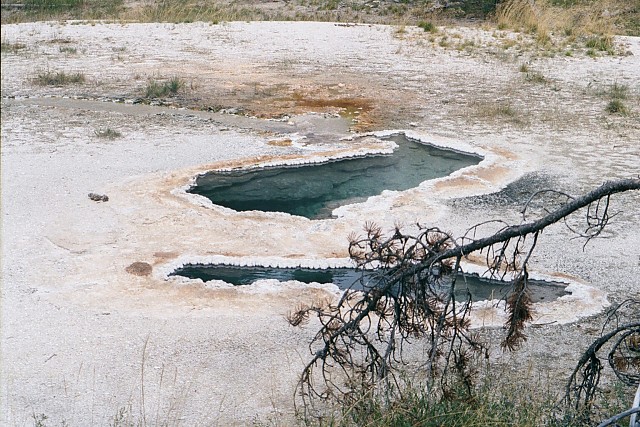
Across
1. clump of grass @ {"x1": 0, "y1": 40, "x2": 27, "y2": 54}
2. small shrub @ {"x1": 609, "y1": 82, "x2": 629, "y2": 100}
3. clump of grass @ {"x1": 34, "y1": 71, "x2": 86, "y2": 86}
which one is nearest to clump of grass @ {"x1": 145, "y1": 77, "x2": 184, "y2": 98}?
clump of grass @ {"x1": 34, "y1": 71, "x2": 86, "y2": 86}

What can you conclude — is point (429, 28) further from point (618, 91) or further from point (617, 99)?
point (617, 99)

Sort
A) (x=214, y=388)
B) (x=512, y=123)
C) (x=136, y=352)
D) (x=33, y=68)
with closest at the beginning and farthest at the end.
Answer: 1. (x=214, y=388)
2. (x=136, y=352)
3. (x=512, y=123)
4. (x=33, y=68)

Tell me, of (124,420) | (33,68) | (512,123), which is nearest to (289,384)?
(124,420)

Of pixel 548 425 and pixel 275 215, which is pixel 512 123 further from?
pixel 548 425

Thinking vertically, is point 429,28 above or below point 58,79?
above

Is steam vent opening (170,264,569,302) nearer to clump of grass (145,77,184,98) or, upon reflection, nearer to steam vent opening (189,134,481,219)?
Answer: steam vent opening (189,134,481,219)

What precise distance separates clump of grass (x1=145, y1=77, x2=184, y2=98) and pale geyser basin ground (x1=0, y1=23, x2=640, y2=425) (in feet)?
1.55

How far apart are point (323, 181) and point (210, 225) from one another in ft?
5.98

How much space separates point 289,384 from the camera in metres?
4.87

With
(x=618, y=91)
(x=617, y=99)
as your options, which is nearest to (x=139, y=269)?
(x=617, y=99)

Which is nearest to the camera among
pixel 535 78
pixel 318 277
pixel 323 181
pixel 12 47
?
pixel 318 277

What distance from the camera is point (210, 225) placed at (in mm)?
7375

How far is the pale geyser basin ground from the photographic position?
494 centimetres

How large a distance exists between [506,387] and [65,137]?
718 centimetres
